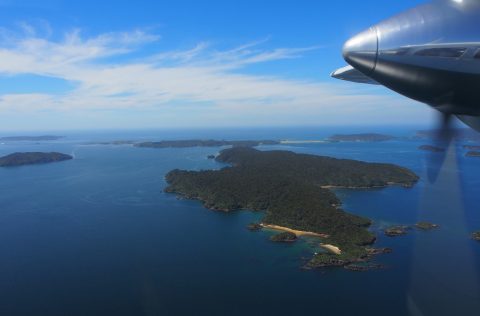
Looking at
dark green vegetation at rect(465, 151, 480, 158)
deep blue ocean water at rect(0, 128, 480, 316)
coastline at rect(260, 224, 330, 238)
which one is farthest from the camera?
dark green vegetation at rect(465, 151, 480, 158)

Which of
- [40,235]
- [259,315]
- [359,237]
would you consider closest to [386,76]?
[259,315]

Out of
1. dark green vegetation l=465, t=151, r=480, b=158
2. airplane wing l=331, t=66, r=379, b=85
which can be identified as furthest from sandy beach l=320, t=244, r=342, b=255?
dark green vegetation l=465, t=151, r=480, b=158

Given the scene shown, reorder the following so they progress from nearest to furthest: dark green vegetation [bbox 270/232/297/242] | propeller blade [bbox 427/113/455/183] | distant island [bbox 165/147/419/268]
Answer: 1. propeller blade [bbox 427/113/455/183]
2. distant island [bbox 165/147/419/268]
3. dark green vegetation [bbox 270/232/297/242]

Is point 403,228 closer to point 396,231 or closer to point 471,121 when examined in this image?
point 396,231

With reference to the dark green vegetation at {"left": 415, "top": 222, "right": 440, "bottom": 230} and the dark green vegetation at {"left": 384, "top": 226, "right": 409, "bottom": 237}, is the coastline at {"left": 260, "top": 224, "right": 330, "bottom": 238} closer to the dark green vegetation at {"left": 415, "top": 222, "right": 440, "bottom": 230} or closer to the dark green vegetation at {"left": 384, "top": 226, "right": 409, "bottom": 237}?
the dark green vegetation at {"left": 384, "top": 226, "right": 409, "bottom": 237}

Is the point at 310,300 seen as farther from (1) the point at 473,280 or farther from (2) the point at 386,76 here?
(2) the point at 386,76

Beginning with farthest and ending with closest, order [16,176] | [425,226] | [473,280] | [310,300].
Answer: [16,176] → [425,226] → [473,280] → [310,300]
